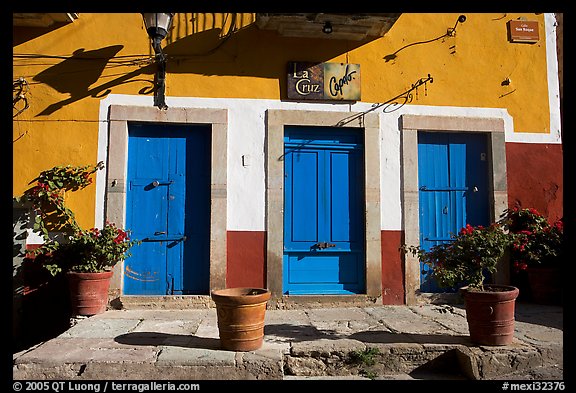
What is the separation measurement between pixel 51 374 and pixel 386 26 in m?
5.77

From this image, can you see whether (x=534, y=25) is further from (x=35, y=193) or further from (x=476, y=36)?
(x=35, y=193)

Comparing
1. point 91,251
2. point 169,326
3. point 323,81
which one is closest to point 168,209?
point 91,251

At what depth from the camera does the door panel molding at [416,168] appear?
648 cm

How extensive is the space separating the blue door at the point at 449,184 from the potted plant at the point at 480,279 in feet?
6.75

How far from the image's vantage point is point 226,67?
647 centimetres

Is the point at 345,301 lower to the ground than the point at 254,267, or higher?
lower

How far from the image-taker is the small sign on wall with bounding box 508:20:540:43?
699 centimetres

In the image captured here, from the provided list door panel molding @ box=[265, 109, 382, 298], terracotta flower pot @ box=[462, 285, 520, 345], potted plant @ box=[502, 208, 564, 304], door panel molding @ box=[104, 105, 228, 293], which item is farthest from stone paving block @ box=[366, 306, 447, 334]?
door panel molding @ box=[104, 105, 228, 293]

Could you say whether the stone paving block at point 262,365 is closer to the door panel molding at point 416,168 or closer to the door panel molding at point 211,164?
the door panel molding at point 211,164

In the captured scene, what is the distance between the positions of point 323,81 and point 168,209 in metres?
2.81

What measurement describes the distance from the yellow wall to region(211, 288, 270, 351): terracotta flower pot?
2.90m

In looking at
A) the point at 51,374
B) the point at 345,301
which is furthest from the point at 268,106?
the point at 51,374

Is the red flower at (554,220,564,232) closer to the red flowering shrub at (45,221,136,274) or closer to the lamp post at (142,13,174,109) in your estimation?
the lamp post at (142,13,174,109)

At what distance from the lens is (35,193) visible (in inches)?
233
